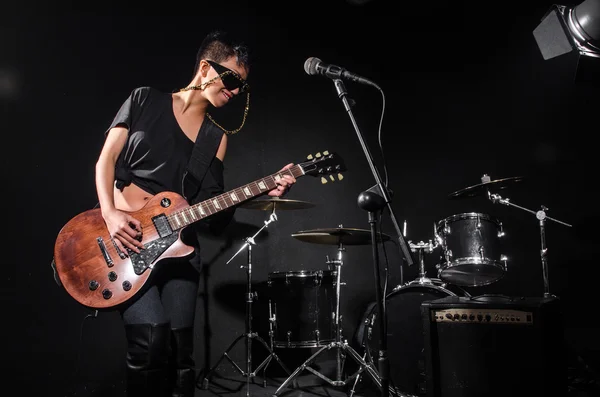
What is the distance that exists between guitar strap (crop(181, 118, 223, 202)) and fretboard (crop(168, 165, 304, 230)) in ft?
0.48

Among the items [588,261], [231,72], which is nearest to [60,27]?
[231,72]

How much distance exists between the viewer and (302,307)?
392 centimetres

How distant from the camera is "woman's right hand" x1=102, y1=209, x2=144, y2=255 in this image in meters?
2.22

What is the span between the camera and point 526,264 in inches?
181

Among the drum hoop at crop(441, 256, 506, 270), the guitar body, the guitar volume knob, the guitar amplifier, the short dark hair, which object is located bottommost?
the guitar amplifier

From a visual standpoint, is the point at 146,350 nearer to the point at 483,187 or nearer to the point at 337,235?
the point at 337,235

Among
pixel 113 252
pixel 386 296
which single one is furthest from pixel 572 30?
pixel 113 252

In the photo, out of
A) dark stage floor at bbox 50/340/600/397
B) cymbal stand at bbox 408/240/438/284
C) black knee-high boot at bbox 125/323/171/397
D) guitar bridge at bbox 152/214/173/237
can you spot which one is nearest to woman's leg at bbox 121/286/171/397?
black knee-high boot at bbox 125/323/171/397

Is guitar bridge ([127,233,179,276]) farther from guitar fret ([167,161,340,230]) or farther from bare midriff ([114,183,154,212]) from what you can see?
bare midriff ([114,183,154,212])

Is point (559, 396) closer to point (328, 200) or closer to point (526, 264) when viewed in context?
point (526, 264)

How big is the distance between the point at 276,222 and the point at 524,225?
253 cm

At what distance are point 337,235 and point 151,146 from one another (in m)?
1.78

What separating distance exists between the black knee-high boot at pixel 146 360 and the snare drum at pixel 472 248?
2579 millimetres

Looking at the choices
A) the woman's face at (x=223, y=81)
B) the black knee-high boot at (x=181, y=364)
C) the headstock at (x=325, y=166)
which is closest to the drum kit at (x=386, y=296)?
the headstock at (x=325, y=166)
